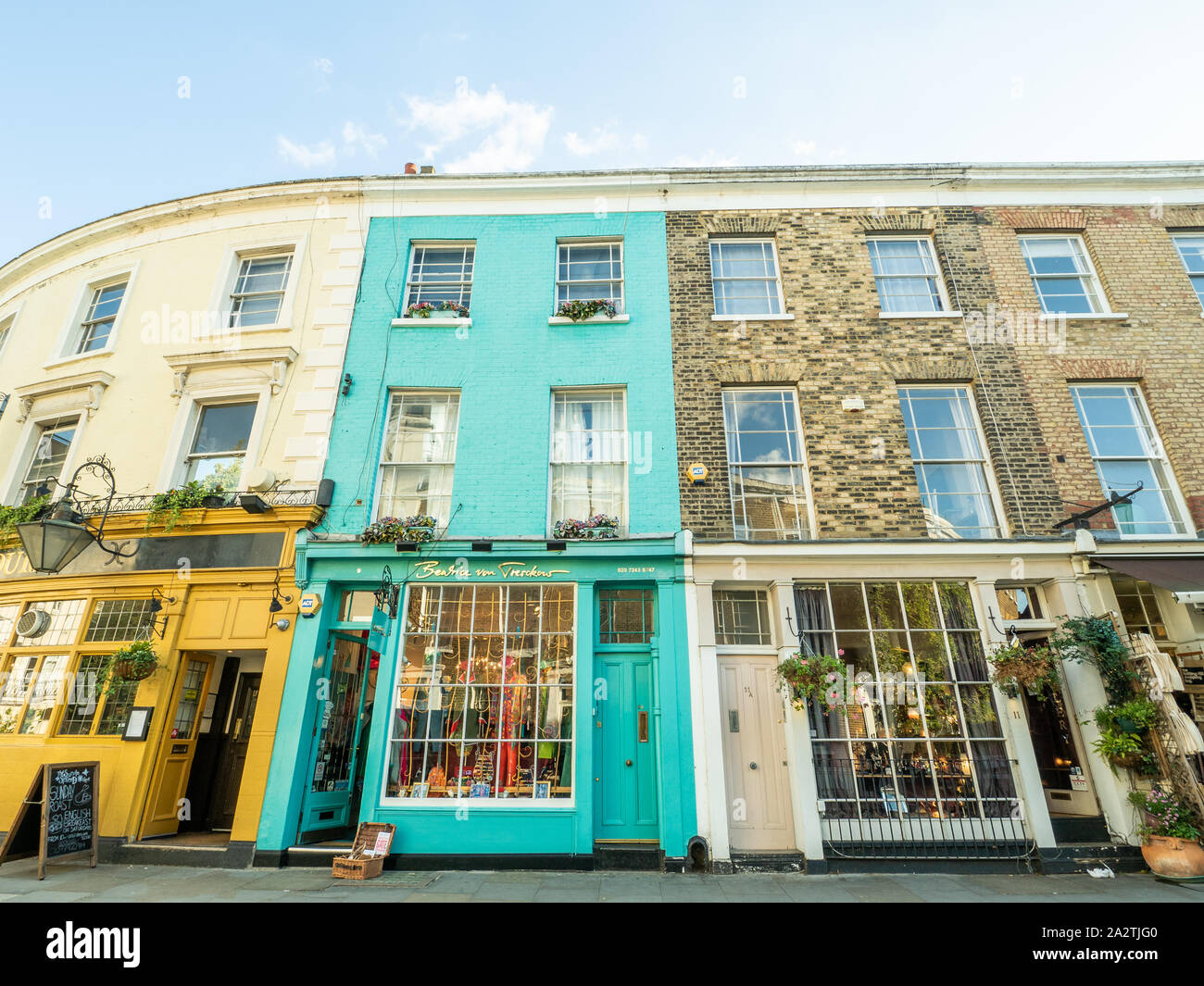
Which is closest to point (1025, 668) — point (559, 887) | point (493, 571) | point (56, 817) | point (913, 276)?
point (559, 887)

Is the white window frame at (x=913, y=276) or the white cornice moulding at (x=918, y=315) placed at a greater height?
the white window frame at (x=913, y=276)

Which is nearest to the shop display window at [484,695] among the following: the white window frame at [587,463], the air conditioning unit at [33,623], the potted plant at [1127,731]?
the white window frame at [587,463]

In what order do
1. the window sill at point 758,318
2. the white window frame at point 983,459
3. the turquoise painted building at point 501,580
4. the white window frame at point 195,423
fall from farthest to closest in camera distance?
the window sill at point 758,318 → the white window frame at point 195,423 → the white window frame at point 983,459 → the turquoise painted building at point 501,580

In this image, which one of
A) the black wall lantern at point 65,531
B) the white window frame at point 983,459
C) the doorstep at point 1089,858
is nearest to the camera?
the doorstep at point 1089,858

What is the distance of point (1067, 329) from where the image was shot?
10000 millimetres

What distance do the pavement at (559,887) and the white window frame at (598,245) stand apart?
8402 millimetres

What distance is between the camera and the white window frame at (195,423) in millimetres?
9773

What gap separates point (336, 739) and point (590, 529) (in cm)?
491

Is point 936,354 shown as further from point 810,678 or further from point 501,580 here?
point 501,580

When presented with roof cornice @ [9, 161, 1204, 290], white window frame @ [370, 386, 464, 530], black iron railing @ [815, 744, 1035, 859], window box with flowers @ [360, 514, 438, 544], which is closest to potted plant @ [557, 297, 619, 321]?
white window frame @ [370, 386, 464, 530]

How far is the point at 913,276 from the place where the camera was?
10617 millimetres

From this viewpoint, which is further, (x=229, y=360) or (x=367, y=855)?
(x=229, y=360)

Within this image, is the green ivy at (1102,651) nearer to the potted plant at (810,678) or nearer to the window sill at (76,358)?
the potted plant at (810,678)

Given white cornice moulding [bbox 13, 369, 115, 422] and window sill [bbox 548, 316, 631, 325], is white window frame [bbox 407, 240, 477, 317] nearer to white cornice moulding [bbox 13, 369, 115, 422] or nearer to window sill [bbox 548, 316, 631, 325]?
window sill [bbox 548, 316, 631, 325]
